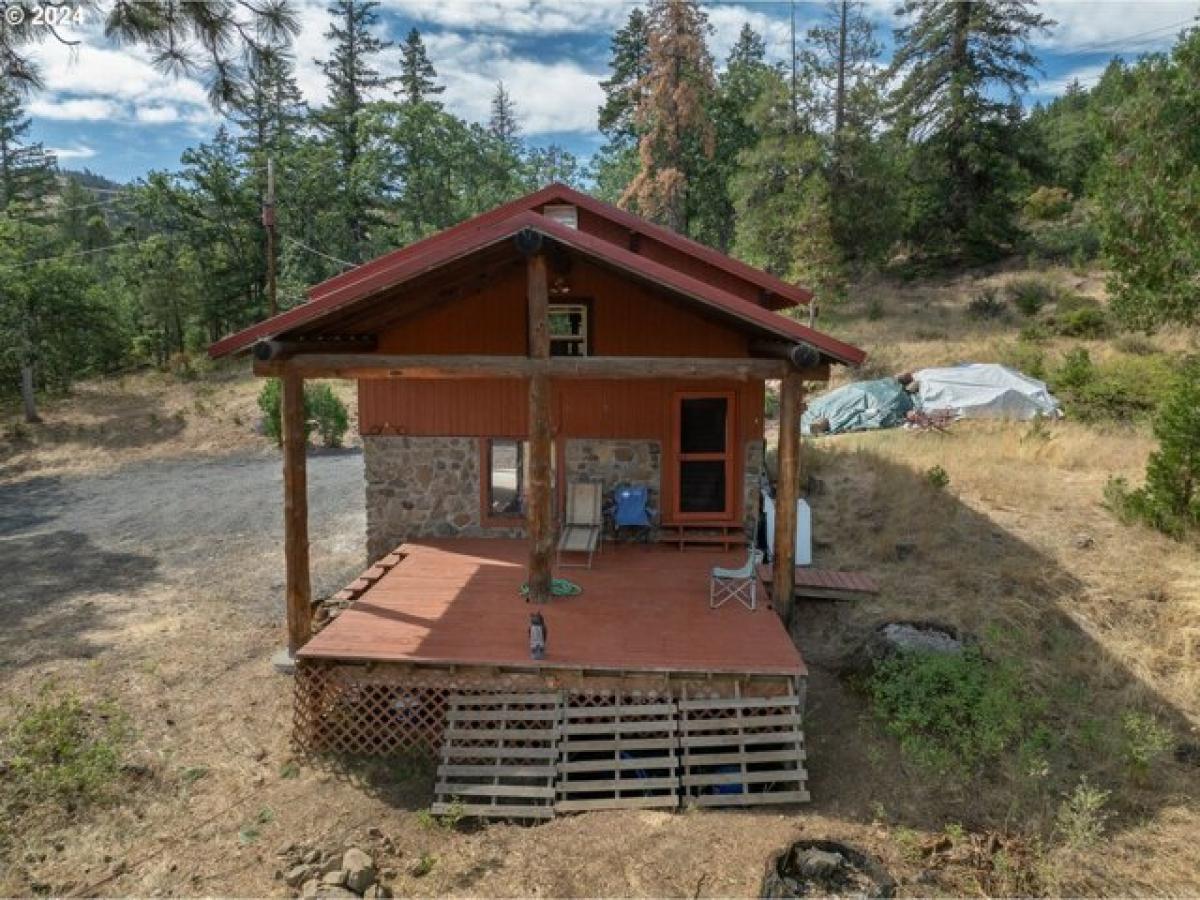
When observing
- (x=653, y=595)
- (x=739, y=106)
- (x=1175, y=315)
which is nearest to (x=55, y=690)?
(x=653, y=595)

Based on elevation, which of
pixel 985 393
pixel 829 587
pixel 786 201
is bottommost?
pixel 829 587

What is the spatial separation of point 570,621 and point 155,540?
1011 centimetres

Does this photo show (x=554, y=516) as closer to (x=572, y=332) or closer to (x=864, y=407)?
(x=572, y=332)

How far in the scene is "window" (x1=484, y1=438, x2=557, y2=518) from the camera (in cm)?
1023

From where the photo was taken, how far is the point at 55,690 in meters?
7.76

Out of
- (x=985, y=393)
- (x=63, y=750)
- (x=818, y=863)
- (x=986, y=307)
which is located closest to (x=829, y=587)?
(x=818, y=863)

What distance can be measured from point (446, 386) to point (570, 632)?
435 centimetres

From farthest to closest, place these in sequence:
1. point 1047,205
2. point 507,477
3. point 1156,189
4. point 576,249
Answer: point 1047,205 → point 1156,189 → point 507,477 → point 576,249

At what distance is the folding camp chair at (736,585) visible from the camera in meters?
7.85

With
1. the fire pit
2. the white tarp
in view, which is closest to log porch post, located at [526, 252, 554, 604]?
the fire pit

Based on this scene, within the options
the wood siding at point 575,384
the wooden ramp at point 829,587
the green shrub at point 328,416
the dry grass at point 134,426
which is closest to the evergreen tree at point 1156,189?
the wooden ramp at point 829,587

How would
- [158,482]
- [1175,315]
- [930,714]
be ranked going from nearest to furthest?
[930,714] < [1175,315] < [158,482]

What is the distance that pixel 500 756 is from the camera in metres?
6.16

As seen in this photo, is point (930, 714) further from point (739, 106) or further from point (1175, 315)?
point (739, 106)
